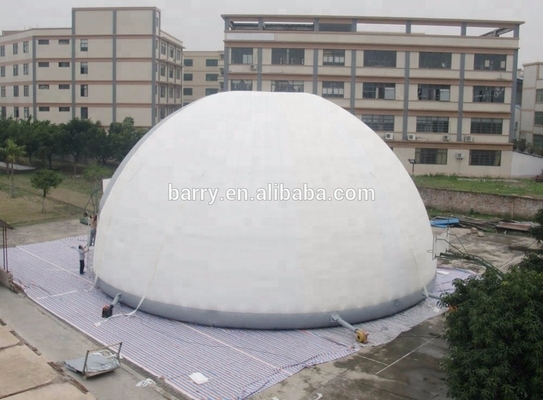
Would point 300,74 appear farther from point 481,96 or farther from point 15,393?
point 15,393

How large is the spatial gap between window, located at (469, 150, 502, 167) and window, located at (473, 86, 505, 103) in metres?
3.84

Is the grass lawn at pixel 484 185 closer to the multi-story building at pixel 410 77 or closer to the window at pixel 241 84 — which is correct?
the multi-story building at pixel 410 77

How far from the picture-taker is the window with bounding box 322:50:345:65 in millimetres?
43969

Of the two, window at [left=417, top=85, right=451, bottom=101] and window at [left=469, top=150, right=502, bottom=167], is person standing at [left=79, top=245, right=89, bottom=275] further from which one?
window at [left=469, top=150, right=502, bottom=167]

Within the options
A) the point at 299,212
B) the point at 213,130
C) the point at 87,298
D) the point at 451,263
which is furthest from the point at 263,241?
the point at 451,263

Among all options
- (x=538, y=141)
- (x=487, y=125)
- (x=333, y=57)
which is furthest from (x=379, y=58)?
(x=538, y=141)

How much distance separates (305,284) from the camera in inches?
553

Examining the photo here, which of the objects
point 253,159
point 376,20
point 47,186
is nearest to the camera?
point 253,159

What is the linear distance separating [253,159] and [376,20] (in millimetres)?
32422

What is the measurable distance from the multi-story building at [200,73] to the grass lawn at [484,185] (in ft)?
129

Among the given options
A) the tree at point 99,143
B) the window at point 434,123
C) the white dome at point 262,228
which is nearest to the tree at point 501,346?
the white dome at point 262,228

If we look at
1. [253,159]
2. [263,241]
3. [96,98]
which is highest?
[96,98]

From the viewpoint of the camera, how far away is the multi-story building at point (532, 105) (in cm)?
5925

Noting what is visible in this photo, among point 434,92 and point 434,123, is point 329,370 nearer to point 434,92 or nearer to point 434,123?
point 434,123
